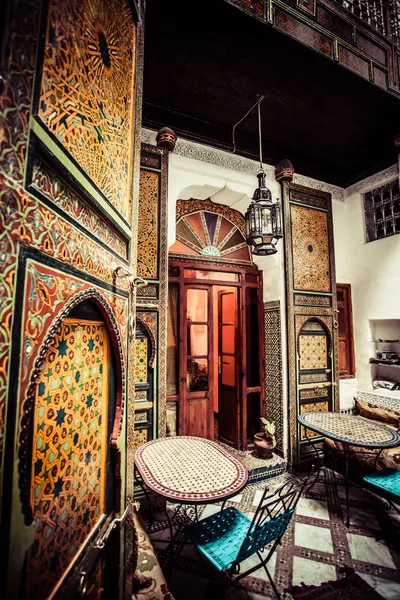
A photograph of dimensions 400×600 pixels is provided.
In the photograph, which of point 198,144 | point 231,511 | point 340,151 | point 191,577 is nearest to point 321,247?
point 340,151

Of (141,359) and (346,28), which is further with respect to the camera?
(141,359)

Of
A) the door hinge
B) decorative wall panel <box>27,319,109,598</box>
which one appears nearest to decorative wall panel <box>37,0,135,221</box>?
decorative wall panel <box>27,319,109,598</box>

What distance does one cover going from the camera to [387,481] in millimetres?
2672

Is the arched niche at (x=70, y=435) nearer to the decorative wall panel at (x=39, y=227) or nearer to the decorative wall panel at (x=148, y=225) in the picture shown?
the decorative wall panel at (x=39, y=227)

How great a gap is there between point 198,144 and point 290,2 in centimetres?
156

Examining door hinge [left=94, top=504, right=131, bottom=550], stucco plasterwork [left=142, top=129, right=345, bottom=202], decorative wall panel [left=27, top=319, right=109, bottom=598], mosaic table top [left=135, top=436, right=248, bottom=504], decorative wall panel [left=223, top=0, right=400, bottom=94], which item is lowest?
mosaic table top [left=135, top=436, right=248, bottom=504]

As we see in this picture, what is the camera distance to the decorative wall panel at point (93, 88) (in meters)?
0.76

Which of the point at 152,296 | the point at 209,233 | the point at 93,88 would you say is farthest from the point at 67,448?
the point at 209,233

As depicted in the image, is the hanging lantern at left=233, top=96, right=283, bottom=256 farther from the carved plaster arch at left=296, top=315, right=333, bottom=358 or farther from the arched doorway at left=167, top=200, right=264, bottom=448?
the carved plaster arch at left=296, top=315, right=333, bottom=358

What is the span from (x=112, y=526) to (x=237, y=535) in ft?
4.06

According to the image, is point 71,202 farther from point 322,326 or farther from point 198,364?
point 322,326

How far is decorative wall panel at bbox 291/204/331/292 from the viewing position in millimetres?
4133

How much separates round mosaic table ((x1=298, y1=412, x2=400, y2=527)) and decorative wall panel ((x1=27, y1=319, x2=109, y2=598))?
8.27 feet

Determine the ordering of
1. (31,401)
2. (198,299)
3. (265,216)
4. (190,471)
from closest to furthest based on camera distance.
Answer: (31,401)
(190,471)
(265,216)
(198,299)
